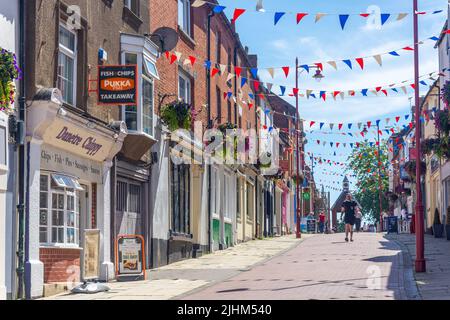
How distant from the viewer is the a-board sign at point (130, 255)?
17297 mm

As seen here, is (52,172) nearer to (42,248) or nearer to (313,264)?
(42,248)

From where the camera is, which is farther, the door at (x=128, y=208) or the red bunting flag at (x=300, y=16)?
the door at (x=128, y=208)

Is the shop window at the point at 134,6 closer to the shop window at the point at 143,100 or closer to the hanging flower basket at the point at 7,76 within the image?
the shop window at the point at 143,100

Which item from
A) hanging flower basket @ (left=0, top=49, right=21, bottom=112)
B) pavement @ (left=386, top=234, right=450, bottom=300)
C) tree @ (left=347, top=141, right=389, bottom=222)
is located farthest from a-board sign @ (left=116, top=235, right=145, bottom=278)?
tree @ (left=347, top=141, right=389, bottom=222)

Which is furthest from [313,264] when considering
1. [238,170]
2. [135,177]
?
[238,170]

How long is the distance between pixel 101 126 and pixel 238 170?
694 inches

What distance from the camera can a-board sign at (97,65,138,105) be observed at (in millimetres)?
16828

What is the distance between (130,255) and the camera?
57.3ft

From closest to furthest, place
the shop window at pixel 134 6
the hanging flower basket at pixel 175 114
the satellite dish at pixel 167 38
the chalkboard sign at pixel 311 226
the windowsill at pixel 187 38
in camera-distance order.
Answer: the shop window at pixel 134 6, the satellite dish at pixel 167 38, the hanging flower basket at pixel 175 114, the windowsill at pixel 187 38, the chalkboard sign at pixel 311 226

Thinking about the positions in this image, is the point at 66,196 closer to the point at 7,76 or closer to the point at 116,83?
the point at 116,83

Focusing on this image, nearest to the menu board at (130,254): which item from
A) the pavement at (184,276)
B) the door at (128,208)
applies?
the pavement at (184,276)

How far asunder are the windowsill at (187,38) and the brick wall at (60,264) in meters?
10.0

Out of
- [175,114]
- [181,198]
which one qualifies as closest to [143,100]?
[175,114]

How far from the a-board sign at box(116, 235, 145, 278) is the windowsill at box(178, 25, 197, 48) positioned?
9.22 meters
